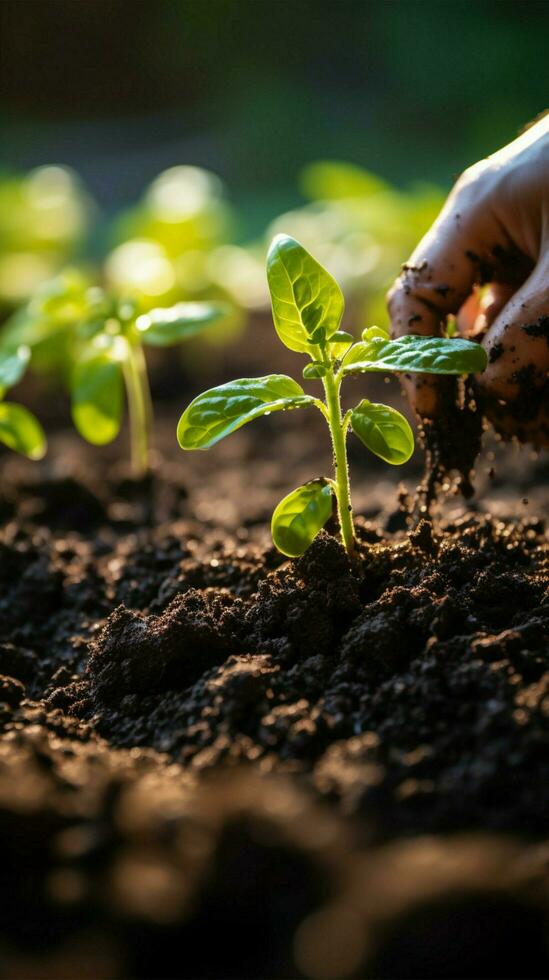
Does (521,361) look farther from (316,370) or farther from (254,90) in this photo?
(254,90)

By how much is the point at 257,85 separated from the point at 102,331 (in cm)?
424

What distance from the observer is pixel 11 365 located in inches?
56.9

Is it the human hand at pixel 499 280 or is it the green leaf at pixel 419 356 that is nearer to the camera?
the green leaf at pixel 419 356

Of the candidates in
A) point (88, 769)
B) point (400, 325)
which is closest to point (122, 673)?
point (88, 769)

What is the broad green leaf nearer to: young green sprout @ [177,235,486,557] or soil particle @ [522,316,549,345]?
young green sprout @ [177,235,486,557]

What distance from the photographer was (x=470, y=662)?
0.91 m

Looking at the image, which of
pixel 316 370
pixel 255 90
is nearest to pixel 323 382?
pixel 316 370

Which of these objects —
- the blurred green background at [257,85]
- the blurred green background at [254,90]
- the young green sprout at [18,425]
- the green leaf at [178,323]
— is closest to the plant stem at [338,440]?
the green leaf at [178,323]

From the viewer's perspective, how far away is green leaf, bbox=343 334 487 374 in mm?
A: 951

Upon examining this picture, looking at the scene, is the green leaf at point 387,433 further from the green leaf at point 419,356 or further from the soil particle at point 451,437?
the soil particle at point 451,437

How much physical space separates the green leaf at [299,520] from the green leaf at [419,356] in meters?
0.16

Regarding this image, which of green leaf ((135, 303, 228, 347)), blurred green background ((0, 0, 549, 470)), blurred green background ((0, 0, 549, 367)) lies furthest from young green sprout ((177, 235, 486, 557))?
blurred green background ((0, 0, 549, 367))

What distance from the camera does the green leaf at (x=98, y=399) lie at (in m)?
1.60

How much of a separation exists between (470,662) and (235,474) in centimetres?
127
